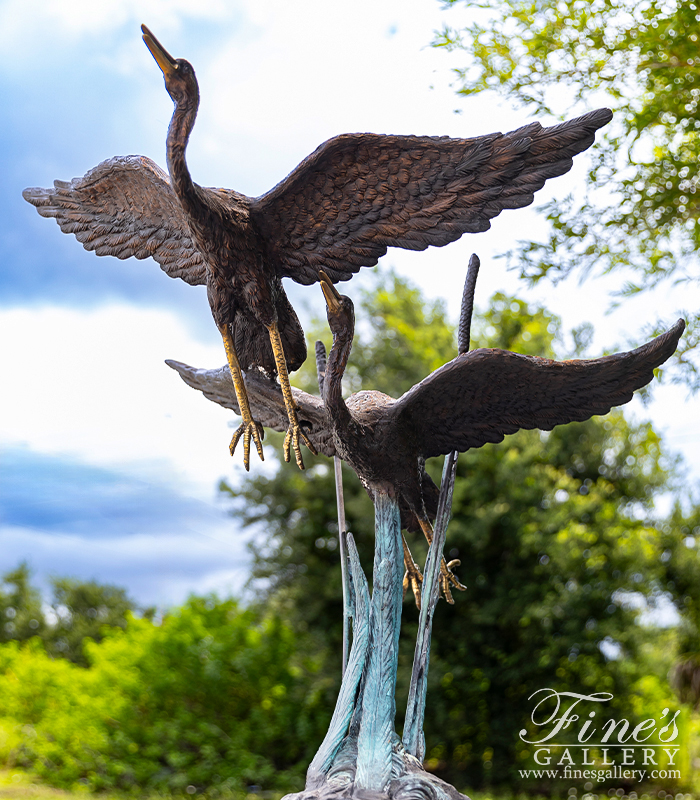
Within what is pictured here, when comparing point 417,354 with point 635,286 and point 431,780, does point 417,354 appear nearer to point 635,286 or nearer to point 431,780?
point 635,286

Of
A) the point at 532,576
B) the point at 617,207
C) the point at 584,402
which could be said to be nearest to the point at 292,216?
the point at 584,402

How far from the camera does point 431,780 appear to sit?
97.1 inches

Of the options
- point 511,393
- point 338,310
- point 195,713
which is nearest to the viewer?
point 338,310

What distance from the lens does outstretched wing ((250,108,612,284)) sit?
2.20 meters

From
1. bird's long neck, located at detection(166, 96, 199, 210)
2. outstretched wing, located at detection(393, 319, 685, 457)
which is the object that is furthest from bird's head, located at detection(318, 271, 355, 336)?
bird's long neck, located at detection(166, 96, 199, 210)

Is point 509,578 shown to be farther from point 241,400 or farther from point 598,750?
point 241,400

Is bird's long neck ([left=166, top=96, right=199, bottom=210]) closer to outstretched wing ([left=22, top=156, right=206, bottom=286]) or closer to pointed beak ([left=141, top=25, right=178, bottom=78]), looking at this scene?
pointed beak ([left=141, top=25, right=178, bottom=78])

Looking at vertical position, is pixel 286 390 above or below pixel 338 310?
below

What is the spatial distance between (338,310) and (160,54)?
951 millimetres

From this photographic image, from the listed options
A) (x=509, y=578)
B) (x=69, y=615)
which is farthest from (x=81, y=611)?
(x=509, y=578)

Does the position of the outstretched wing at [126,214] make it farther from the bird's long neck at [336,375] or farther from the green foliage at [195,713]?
the green foliage at [195,713]

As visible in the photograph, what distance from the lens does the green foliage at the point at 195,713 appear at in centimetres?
708

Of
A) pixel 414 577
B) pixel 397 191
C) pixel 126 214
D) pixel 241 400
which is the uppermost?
pixel 126 214

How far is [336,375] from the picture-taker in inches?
96.0
